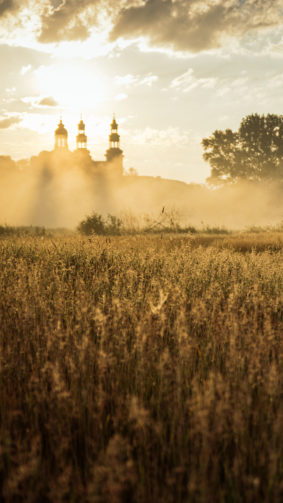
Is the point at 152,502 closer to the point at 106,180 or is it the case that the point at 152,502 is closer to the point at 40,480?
the point at 40,480

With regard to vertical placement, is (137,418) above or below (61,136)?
below

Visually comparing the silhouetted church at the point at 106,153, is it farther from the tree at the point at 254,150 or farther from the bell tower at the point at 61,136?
the tree at the point at 254,150

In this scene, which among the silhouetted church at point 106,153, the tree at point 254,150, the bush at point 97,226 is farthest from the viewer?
the silhouetted church at point 106,153

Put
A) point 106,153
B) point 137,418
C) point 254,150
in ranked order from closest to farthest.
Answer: point 137,418 → point 254,150 → point 106,153

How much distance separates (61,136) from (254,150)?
44.7 metres

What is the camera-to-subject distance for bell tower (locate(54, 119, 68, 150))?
75.1m

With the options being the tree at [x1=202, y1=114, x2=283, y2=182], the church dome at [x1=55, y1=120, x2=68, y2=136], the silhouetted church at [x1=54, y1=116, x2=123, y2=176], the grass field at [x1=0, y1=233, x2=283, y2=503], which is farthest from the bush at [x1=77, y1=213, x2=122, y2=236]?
the church dome at [x1=55, y1=120, x2=68, y2=136]

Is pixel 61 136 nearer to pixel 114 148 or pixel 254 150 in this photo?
pixel 114 148

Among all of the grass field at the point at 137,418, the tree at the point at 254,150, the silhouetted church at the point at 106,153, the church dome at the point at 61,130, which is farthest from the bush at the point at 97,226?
the church dome at the point at 61,130

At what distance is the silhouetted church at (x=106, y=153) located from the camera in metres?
65.8

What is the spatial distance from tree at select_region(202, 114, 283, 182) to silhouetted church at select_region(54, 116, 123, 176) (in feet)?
80.4

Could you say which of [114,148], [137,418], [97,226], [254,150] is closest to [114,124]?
[114,148]

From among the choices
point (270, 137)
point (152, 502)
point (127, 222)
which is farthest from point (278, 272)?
point (270, 137)

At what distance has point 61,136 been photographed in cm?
7619
